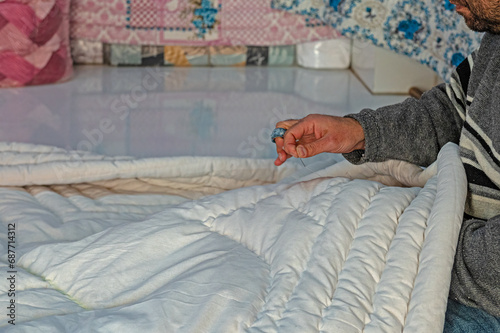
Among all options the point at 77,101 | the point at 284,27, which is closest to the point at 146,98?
the point at 77,101

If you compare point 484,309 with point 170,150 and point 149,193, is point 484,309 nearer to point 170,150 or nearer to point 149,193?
point 149,193

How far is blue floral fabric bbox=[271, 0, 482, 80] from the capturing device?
2.04m

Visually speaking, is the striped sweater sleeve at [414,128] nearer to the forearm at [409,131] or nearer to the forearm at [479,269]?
the forearm at [409,131]

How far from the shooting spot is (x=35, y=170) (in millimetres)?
1258

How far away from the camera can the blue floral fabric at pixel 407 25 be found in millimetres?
2045

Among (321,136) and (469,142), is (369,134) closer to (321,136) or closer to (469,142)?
(321,136)

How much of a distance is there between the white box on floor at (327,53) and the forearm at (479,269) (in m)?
2.24

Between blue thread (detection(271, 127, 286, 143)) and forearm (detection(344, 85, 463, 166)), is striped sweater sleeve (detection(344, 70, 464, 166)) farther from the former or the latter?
blue thread (detection(271, 127, 286, 143))

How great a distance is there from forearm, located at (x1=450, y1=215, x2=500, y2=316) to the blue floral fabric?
3.66 ft

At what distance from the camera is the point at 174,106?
2373 millimetres

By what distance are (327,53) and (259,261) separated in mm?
2272

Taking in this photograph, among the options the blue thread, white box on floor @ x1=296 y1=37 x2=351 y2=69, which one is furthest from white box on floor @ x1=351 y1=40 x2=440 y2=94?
the blue thread

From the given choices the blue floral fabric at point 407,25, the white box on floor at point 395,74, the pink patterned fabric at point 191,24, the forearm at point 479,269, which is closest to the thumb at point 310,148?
the forearm at point 479,269
